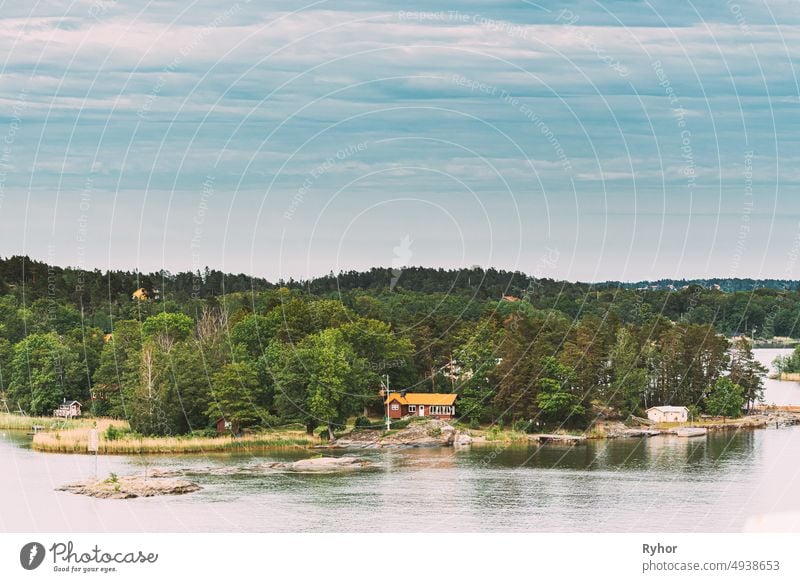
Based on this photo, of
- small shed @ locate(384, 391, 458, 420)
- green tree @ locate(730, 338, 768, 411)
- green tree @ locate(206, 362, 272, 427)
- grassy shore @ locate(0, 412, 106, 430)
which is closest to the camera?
green tree @ locate(206, 362, 272, 427)

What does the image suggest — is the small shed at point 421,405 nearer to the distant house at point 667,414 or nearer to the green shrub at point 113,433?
the distant house at point 667,414

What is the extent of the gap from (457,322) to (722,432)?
15.6m

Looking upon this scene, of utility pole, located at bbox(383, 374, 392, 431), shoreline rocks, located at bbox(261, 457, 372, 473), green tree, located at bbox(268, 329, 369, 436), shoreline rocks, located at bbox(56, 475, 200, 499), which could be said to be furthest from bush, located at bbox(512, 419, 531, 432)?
shoreline rocks, located at bbox(56, 475, 200, 499)

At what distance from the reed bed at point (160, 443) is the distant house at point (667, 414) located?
1639 centimetres

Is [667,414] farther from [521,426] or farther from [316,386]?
[316,386]

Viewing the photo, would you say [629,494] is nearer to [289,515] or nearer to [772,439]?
[289,515]

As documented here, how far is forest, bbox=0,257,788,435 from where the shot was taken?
46.5 metres

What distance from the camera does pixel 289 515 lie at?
31.5 metres

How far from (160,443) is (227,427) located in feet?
10.1

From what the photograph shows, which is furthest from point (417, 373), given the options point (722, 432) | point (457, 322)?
point (722, 432)

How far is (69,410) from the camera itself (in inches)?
1996

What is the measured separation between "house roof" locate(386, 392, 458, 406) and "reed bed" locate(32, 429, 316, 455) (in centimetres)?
654

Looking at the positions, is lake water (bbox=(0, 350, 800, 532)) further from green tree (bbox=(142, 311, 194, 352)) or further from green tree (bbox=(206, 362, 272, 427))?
green tree (bbox=(142, 311, 194, 352))

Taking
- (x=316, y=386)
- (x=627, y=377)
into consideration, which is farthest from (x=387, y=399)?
(x=627, y=377)
